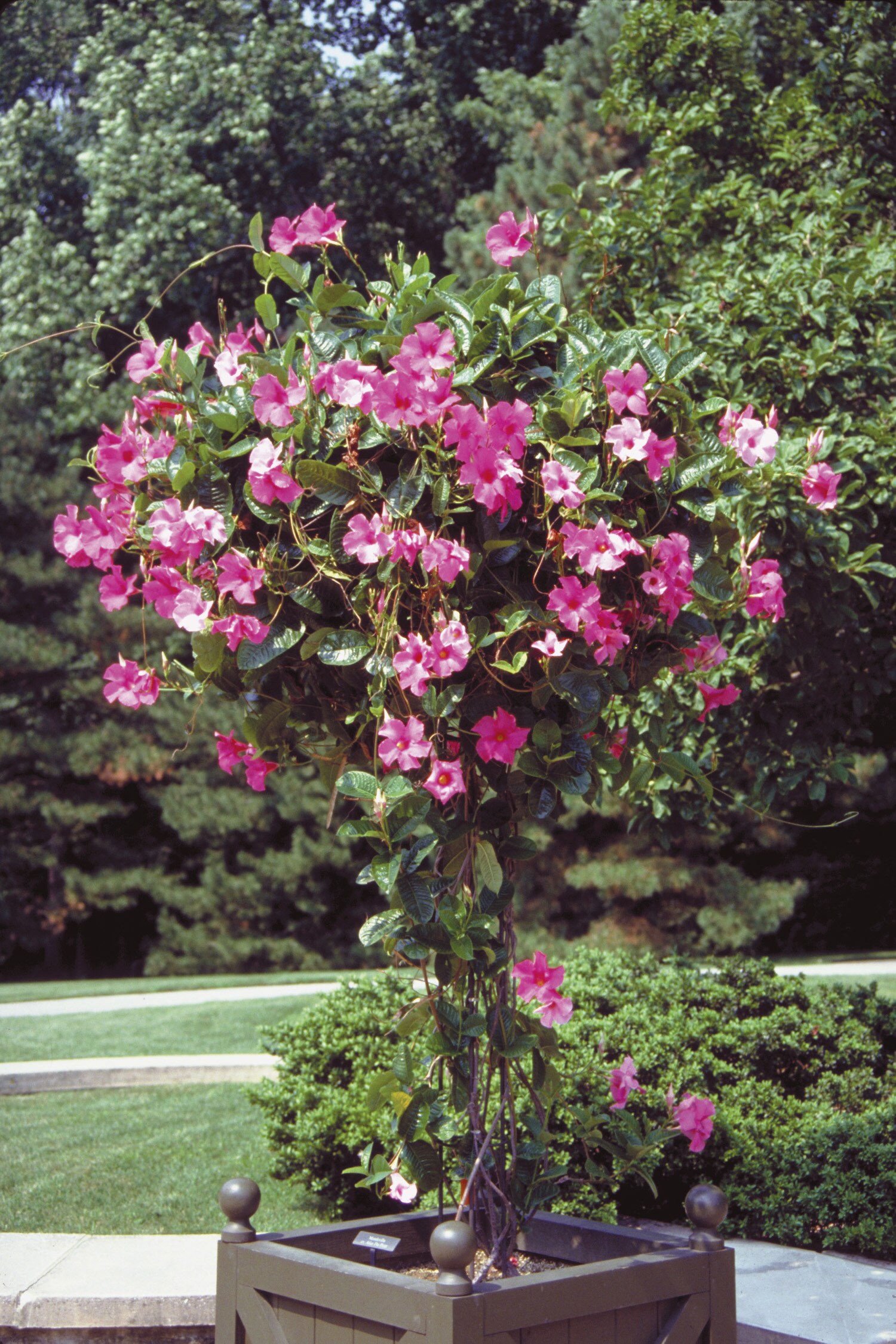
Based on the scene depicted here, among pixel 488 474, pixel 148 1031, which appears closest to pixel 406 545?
pixel 488 474

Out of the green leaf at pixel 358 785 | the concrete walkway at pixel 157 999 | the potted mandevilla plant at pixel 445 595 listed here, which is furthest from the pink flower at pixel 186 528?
the concrete walkway at pixel 157 999

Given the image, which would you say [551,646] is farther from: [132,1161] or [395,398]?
[132,1161]

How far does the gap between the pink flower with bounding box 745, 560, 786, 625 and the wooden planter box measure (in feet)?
3.82

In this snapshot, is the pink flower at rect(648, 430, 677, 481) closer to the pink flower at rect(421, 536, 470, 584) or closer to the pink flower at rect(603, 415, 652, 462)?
the pink flower at rect(603, 415, 652, 462)

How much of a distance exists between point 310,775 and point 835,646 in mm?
13251

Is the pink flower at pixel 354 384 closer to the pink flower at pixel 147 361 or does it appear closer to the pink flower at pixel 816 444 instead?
the pink flower at pixel 147 361

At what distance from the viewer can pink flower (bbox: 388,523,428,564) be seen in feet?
6.58

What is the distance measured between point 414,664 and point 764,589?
2.48 ft

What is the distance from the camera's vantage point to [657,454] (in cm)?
211

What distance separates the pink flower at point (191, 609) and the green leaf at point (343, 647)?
205mm

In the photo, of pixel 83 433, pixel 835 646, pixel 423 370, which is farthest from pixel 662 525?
pixel 83 433

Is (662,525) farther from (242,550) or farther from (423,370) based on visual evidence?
(242,550)

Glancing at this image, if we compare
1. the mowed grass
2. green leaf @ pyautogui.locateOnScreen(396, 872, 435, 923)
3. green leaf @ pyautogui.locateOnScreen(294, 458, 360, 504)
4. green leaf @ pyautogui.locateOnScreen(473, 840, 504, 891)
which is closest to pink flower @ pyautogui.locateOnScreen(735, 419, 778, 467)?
green leaf @ pyautogui.locateOnScreen(294, 458, 360, 504)

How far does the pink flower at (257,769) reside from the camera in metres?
2.46
